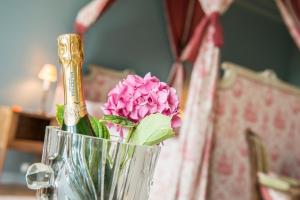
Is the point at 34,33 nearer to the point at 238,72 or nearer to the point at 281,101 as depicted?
the point at 238,72

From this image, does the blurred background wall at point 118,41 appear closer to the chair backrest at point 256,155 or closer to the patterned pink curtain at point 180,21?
the patterned pink curtain at point 180,21

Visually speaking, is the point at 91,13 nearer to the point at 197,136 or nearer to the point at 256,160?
the point at 197,136

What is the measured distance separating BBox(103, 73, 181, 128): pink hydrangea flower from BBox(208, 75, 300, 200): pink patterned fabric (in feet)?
9.89

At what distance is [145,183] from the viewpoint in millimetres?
627

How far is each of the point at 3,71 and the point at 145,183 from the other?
4032 mm

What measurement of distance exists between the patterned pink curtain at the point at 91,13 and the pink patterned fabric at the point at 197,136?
4.11 feet

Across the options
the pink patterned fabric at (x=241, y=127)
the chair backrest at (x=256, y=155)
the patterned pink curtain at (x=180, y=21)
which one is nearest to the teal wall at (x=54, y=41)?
Answer: the patterned pink curtain at (x=180, y=21)

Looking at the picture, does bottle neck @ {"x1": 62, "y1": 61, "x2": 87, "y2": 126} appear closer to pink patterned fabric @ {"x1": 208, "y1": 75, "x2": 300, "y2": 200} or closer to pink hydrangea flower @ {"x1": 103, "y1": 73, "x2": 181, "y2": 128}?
pink hydrangea flower @ {"x1": 103, "y1": 73, "x2": 181, "y2": 128}

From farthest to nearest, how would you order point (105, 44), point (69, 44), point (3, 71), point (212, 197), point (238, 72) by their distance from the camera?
1. point (105, 44)
2. point (3, 71)
3. point (212, 197)
4. point (238, 72)
5. point (69, 44)

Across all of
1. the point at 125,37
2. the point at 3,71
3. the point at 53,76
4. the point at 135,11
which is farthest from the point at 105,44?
the point at 3,71

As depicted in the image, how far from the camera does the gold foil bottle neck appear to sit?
0.62m

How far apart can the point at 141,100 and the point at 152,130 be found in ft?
0.19

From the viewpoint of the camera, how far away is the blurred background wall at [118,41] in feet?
14.4

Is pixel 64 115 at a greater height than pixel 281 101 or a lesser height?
lesser
